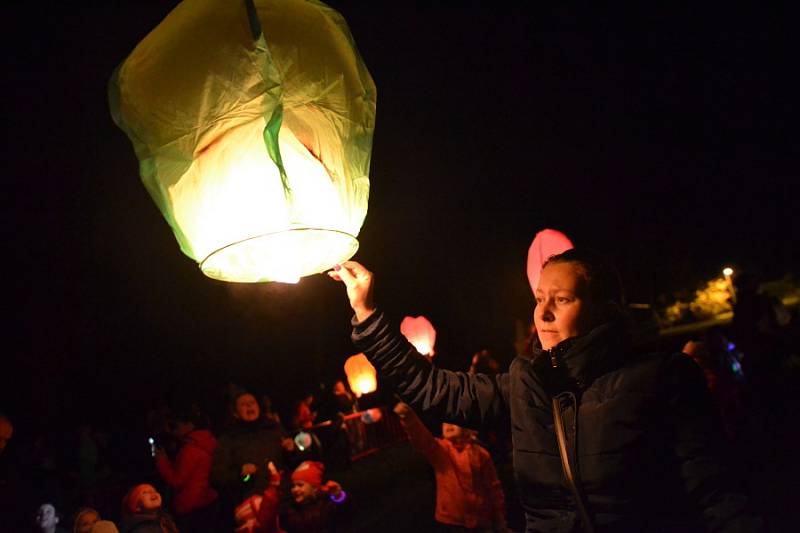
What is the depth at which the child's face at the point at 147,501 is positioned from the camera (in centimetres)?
428

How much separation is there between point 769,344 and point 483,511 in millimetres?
5790

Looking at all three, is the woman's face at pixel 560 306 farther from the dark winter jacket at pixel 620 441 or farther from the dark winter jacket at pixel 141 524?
the dark winter jacket at pixel 141 524

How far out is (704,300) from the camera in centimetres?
4131

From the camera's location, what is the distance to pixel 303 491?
4965 millimetres

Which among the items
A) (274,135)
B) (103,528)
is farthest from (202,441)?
(274,135)

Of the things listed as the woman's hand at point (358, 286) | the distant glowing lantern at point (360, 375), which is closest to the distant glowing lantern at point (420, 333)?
the distant glowing lantern at point (360, 375)

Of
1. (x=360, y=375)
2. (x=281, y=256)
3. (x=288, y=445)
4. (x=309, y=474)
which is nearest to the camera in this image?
(x=281, y=256)

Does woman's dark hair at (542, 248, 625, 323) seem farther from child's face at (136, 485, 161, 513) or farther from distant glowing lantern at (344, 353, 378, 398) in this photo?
distant glowing lantern at (344, 353, 378, 398)

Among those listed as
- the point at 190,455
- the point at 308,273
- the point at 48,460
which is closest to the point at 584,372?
the point at 308,273

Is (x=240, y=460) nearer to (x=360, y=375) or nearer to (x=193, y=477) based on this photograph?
(x=193, y=477)

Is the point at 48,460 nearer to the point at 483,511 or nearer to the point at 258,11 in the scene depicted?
the point at 483,511

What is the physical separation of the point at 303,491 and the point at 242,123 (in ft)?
13.9

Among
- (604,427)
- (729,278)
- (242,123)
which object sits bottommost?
(729,278)

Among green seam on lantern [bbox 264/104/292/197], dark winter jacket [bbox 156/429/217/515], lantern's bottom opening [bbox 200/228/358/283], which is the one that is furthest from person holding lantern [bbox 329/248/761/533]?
dark winter jacket [bbox 156/429/217/515]
